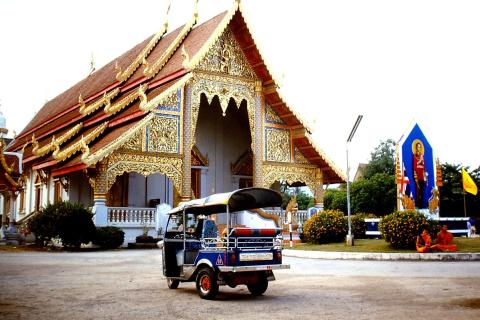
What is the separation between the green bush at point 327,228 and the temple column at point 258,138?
13.5ft

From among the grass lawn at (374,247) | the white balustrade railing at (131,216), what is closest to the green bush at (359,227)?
the grass lawn at (374,247)

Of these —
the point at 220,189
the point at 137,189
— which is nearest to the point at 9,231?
the point at 137,189

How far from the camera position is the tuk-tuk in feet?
23.5

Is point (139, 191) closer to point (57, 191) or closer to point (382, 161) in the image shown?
point (57, 191)

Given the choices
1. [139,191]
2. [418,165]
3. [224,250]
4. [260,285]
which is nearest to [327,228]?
[418,165]

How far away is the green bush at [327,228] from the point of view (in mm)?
17266

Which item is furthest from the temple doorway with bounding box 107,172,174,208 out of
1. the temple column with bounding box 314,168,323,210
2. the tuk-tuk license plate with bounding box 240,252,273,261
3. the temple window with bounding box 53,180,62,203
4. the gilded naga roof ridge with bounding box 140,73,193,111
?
the tuk-tuk license plate with bounding box 240,252,273,261

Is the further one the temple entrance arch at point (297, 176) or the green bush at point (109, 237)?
the temple entrance arch at point (297, 176)

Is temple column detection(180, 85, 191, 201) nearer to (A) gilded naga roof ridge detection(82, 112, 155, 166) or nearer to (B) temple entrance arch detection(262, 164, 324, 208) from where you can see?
(A) gilded naga roof ridge detection(82, 112, 155, 166)

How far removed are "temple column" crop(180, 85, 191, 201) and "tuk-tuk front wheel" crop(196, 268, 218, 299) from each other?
12336mm

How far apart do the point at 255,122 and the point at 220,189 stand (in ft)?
11.6

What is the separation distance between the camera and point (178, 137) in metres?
19.8

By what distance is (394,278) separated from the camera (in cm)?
932

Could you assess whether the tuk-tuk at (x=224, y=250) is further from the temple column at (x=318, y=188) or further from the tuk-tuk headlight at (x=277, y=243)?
the temple column at (x=318, y=188)
